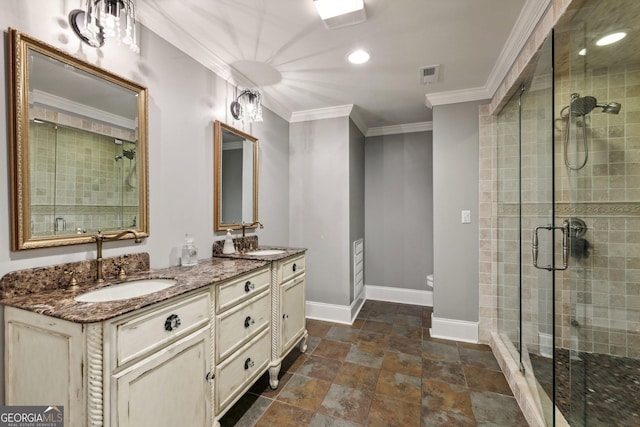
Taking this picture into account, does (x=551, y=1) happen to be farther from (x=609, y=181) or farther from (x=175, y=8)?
(x=175, y=8)

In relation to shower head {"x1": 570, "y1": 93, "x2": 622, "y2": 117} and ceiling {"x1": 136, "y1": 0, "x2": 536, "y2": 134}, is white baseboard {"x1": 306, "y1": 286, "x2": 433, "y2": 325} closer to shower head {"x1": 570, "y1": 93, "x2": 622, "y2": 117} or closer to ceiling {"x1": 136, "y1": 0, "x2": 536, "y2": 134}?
ceiling {"x1": 136, "y1": 0, "x2": 536, "y2": 134}

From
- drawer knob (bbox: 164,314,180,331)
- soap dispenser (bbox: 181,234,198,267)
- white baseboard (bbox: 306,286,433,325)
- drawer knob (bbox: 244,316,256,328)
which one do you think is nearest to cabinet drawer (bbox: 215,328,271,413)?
drawer knob (bbox: 244,316,256,328)

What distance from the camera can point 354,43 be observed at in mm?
1882

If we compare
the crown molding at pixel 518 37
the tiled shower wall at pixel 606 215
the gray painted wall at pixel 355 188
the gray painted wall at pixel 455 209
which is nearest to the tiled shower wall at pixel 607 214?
the tiled shower wall at pixel 606 215

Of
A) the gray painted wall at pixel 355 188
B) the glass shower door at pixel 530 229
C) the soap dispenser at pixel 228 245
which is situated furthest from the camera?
the gray painted wall at pixel 355 188

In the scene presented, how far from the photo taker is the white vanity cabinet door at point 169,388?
963 mm

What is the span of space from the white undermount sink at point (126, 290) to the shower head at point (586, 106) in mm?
2456

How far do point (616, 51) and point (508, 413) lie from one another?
2.25 meters

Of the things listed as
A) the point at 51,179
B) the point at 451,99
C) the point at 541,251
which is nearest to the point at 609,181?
the point at 541,251

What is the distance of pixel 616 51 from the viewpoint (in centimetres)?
162

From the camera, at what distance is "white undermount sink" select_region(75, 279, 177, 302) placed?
3.98 ft

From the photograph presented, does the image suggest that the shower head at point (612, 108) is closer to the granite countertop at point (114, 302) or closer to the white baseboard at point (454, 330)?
the white baseboard at point (454, 330)

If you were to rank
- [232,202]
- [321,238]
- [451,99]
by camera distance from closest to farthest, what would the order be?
[232,202]
[451,99]
[321,238]

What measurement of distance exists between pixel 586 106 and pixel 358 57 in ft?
4.89
